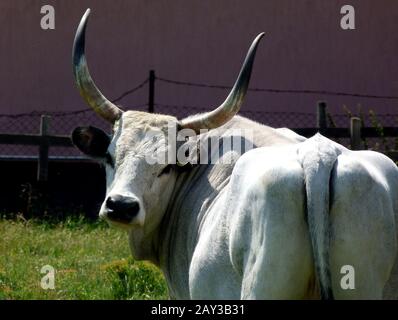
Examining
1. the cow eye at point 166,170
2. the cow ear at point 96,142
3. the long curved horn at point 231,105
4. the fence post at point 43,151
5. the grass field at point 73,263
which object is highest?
the long curved horn at point 231,105

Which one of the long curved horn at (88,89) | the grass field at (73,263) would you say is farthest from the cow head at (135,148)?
the grass field at (73,263)

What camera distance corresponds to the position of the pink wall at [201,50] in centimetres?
1379

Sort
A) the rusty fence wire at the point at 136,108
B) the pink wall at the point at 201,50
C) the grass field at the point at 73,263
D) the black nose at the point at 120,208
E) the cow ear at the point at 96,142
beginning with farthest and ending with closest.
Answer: the pink wall at the point at 201,50
the rusty fence wire at the point at 136,108
the grass field at the point at 73,263
the cow ear at the point at 96,142
the black nose at the point at 120,208

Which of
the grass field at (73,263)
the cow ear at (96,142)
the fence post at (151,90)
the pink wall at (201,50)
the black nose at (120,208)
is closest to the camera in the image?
the black nose at (120,208)

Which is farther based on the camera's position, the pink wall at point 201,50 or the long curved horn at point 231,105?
the pink wall at point 201,50

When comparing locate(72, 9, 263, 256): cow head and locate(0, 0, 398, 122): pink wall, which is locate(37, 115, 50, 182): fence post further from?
locate(72, 9, 263, 256): cow head

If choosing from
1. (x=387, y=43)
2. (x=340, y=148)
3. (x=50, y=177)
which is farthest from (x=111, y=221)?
(x=387, y=43)

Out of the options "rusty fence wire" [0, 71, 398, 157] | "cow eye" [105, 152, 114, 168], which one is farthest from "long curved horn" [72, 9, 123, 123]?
"rusty fence wire" [0, 71, 398, 157]

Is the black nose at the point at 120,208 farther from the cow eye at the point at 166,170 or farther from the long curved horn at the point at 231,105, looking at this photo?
the long curved horn at the point at 231,105

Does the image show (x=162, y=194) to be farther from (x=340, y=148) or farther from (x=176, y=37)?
(x=176, y=37)

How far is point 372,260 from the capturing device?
4203 mm

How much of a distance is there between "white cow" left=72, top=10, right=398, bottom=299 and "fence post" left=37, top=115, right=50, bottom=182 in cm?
645

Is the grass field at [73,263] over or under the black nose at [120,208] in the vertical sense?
under

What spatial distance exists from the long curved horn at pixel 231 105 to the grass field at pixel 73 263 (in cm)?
204
